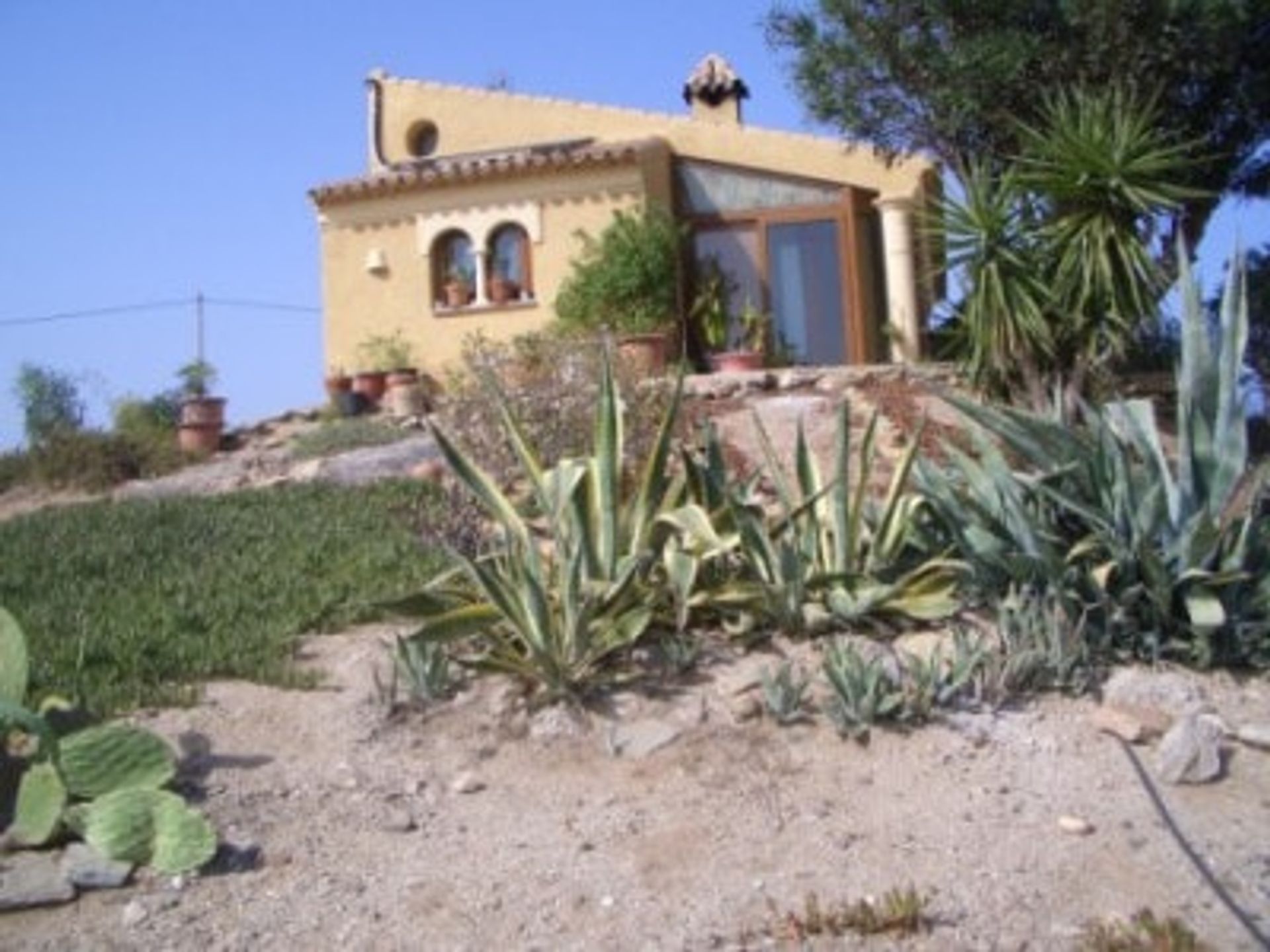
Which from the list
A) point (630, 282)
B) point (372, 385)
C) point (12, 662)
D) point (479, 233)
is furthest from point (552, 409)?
point (479, 233)

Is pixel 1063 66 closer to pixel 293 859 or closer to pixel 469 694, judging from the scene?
pixel 469 694

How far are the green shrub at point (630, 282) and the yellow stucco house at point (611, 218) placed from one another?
1.91 ft

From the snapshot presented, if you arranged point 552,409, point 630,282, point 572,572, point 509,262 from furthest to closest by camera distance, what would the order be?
point 509,262, point 630,282, point 552,409, point 572,572

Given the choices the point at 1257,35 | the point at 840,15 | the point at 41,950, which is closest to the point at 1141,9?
the point at 1257,35

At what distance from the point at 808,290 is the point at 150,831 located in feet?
39.8

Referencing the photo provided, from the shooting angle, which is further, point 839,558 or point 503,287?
point 503,287

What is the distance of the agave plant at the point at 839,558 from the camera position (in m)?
4.97

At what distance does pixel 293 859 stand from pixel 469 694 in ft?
3.72

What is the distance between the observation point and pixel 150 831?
358 centimetres

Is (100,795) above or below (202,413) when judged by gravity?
below

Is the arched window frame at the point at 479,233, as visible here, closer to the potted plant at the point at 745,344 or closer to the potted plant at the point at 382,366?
the potted plant at the point at 382,366

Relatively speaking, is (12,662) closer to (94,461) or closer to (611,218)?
(94,461)

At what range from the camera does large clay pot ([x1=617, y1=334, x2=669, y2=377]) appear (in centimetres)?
1103

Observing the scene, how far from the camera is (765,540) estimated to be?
5059 millimetres
